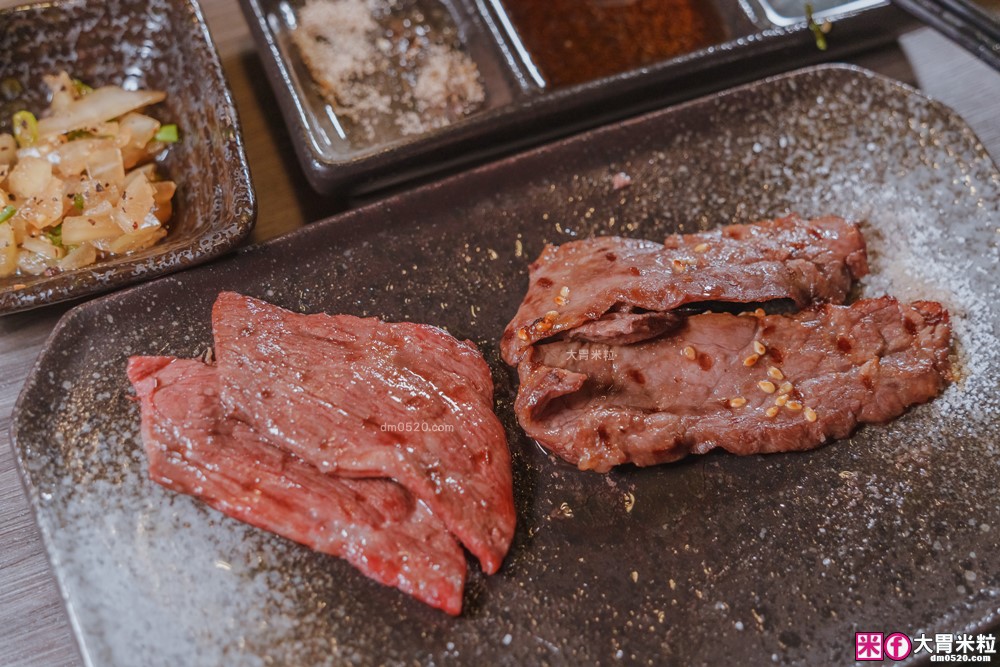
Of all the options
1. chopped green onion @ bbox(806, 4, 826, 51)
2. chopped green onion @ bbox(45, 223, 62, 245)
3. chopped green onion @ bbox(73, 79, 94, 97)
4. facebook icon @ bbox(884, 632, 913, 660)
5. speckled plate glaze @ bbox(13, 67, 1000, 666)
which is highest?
chopped green onion @ bbox(73, 79, 94, 97)

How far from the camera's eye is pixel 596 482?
298 centimetres

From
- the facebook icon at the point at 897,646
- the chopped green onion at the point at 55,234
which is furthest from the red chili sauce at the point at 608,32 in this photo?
the facebook icon at the point at 897,646

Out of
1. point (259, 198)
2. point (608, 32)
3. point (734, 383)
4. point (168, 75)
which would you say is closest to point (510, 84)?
point (608, 32)

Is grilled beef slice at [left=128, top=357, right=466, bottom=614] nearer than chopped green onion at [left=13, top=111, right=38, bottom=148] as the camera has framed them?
Yes

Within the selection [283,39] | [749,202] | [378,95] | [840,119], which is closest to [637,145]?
[749,202]

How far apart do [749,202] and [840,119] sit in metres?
0.68

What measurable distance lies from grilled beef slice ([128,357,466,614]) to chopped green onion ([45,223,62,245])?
105cm

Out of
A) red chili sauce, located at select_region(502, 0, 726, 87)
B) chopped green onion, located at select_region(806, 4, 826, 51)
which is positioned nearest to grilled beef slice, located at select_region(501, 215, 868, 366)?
chopped green onion, located at select_region(806, 4, 826, 51)

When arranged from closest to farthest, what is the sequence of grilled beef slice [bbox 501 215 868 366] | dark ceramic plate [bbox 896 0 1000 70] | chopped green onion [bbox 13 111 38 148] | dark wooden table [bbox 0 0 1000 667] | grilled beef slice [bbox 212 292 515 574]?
grilled beef slice [bbox 212 292 515 574] → dark wooden table [bbox 0 0 1000 667] → grilled beef slice [bbox 501 215 868 366] → dark ceramic plate [bbox 896 0 1000 70] → chopped green onion [bbox 13 111 38 148]

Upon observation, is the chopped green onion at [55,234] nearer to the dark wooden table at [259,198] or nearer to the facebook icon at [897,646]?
the dark wooden table at [259,198]

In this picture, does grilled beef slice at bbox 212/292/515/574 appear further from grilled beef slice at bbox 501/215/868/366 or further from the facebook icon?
the facebook icon

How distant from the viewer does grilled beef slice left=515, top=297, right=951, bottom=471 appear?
114 inches

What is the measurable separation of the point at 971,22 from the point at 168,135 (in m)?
3.80

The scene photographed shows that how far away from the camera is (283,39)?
4.48m
